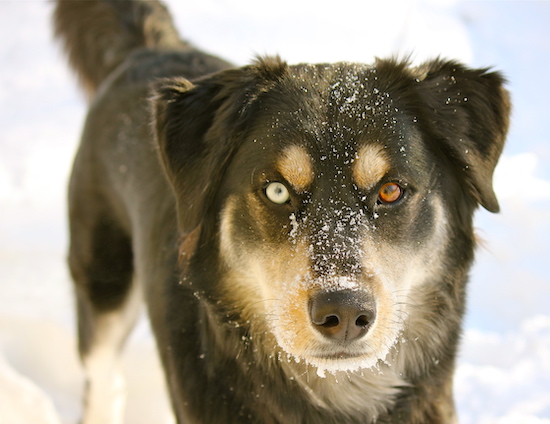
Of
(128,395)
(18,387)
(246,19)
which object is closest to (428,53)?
(246,19)

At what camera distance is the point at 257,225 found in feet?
7.33

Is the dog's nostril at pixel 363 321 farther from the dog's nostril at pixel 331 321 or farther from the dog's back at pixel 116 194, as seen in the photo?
the dog's back at pixel 116 194

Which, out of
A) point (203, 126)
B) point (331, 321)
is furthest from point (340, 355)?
point (203, 126)

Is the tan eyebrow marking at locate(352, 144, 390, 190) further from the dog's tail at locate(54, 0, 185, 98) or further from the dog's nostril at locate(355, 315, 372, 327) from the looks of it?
the dog's tail at locate(54, 0, 185, 98)

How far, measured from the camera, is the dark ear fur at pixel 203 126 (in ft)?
7.70

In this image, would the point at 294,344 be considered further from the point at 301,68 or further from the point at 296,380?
the point at 301,68

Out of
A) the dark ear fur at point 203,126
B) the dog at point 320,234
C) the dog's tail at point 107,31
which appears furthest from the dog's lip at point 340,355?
the dog's tail at point 107,31

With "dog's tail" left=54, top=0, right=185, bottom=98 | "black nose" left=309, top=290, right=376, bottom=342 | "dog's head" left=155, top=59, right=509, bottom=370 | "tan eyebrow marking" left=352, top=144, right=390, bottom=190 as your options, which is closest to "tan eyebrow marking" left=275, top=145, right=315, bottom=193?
"dog's head" left=155, top=59, right=509, bottom=370

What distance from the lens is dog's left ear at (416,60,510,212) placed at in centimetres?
228

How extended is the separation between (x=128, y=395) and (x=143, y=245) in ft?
4.56

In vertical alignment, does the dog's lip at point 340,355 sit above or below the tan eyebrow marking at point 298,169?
below

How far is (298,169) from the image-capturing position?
212cm

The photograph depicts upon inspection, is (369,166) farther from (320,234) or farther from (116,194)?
(116,194)

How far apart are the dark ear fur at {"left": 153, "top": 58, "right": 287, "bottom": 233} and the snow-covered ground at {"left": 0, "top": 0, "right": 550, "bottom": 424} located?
2.59ft
